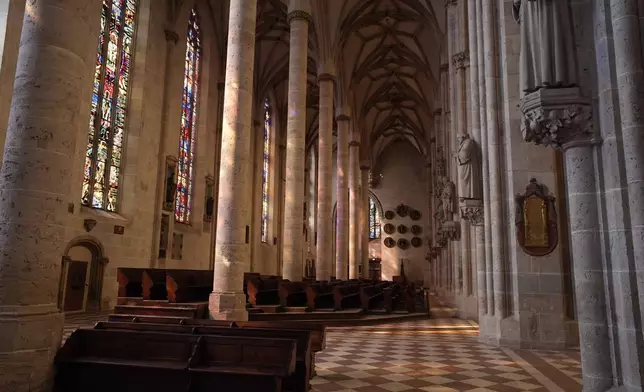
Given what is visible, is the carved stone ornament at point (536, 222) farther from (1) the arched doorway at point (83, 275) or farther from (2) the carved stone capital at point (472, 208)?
(1) the arched doorway at point (83, 275)

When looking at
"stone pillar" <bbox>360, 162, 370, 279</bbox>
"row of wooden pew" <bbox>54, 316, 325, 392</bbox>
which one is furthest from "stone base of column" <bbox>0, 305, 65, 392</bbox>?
"stone pillar" <bbox>360, 162, 370, 279</bbox>

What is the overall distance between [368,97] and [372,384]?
31.5 m

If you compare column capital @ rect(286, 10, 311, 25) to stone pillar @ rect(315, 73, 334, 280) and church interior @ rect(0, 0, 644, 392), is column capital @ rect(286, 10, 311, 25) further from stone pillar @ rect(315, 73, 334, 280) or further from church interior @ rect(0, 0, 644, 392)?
stone pillar @ rect(315, 73, 334, 280)

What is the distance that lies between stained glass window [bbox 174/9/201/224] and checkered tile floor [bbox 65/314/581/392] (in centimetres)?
1037

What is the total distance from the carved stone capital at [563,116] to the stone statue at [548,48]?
11cm

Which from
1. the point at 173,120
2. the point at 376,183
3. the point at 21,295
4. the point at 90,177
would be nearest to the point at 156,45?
the point at 173,120

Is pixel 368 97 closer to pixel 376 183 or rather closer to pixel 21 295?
pixel 376 183

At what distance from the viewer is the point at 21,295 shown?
483cm

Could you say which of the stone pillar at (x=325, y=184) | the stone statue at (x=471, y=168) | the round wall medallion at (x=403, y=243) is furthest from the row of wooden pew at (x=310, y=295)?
the round wall medallion at (x=403, y=243)

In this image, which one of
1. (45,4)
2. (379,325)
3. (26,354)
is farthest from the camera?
(379,325)

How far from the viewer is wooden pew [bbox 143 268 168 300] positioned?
1144cm

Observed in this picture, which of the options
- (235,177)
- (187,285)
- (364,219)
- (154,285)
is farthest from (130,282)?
(364,219)

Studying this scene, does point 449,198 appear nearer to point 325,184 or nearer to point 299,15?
point 325,184

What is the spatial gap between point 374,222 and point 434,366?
1533 inches
